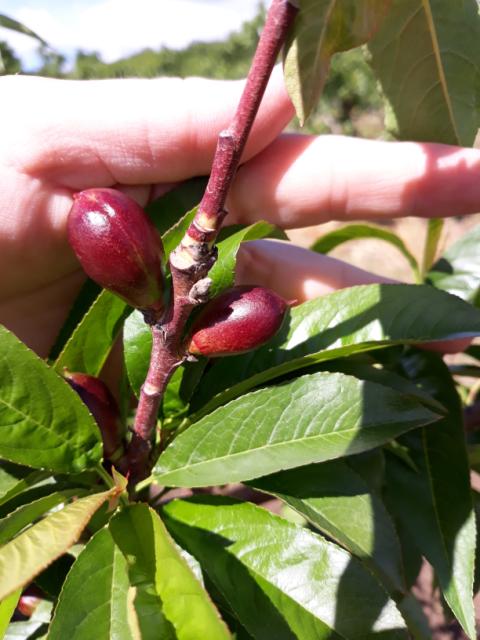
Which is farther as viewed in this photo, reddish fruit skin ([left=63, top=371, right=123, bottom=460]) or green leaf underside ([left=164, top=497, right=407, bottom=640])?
reddish fruit skin ([left=63, top=371, right=123, bottom=460])

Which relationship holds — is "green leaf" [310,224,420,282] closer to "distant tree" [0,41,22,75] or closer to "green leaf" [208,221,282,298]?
"green leaf" [208,221,282,298]

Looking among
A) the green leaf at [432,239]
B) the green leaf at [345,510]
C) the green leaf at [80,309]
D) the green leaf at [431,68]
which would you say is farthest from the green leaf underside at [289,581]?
the green leaf at [432,239]

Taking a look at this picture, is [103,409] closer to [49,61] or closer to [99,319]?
[99,319]

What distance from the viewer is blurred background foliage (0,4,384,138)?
9541 mm

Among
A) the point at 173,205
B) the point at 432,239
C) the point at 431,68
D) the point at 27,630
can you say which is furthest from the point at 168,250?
the point at 432,239

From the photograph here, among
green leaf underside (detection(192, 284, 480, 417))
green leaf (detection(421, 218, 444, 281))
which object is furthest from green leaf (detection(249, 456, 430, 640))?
green leaf (detection(421, 218, 444, 281))

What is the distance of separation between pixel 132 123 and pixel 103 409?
446mm

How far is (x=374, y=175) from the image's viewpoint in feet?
3.45

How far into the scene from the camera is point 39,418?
67 cm

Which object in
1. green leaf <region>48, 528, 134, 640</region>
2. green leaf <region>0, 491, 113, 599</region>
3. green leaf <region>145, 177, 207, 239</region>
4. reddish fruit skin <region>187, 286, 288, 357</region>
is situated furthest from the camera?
green leaf <region>145, 177, 207, 239</region>

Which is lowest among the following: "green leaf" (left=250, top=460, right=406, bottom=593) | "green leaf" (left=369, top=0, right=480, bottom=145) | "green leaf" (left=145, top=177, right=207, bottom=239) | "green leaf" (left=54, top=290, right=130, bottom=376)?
"green leaf" (left=250, top=460, right=406, bottom=593)

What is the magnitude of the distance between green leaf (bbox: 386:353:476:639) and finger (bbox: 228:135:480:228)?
10.2 inches

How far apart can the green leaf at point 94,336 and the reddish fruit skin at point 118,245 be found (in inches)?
5.9

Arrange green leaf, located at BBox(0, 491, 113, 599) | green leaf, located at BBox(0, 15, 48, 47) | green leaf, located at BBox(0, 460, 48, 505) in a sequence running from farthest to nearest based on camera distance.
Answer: green leaf, located at BBox(0, 15, 48, 47)
green leaf, located at BBox(0, 460, 48, 505)
green leaf, located at BBox(0, 491, 113, 599)
